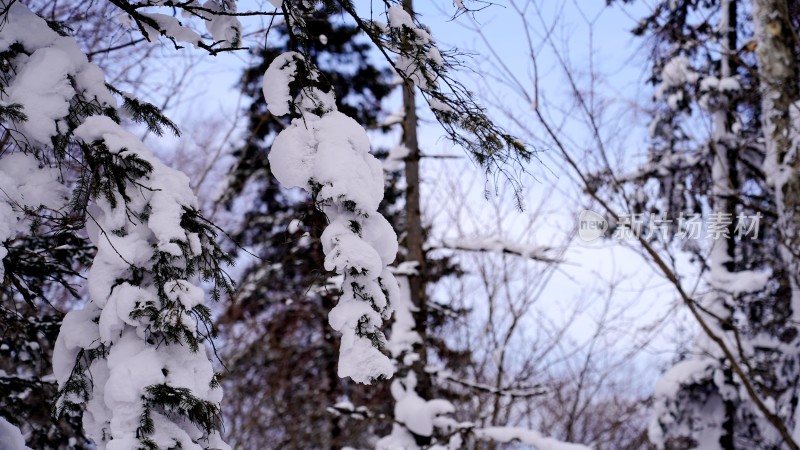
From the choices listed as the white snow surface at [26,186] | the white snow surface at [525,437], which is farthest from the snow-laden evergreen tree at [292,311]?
the white snow surface at [26,186]

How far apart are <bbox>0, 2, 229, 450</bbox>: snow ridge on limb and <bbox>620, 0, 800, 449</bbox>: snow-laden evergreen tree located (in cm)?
566

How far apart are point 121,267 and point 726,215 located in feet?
22.9

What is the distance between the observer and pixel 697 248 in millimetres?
8008

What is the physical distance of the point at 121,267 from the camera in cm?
229

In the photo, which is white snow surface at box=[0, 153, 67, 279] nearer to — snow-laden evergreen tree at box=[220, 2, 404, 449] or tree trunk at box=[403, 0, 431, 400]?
tree trunk at box=[403, 0, 431, 400]

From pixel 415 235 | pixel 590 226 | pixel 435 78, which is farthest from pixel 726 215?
pixel 435 78

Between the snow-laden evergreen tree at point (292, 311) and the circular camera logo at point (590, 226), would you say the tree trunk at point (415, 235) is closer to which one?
the circular camera logo at point (590, 226)

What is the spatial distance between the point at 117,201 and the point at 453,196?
730 cm

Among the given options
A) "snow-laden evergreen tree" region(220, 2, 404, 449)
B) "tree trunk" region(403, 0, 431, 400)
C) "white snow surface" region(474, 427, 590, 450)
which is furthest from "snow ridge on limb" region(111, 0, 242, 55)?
"snow-laden evergreen tree" region(220, 2, 404, 449)

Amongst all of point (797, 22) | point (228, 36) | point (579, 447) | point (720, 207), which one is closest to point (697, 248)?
point (720, 207)

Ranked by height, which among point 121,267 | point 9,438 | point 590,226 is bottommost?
point 9,438

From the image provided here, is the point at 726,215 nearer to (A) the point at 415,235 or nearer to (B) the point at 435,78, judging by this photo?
(A) the point at 415,235

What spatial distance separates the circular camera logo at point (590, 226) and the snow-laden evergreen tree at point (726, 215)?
104cm

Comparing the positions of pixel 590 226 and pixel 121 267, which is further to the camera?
pixel 590 226
